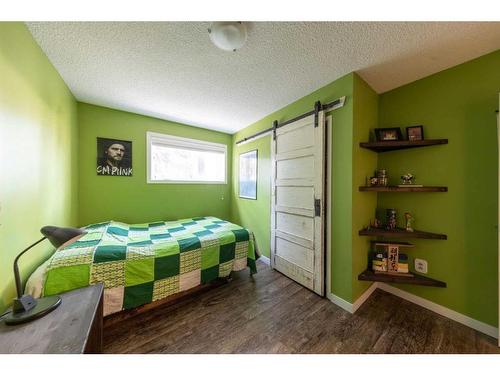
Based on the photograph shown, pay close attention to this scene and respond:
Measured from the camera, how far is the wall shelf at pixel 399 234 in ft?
5.22

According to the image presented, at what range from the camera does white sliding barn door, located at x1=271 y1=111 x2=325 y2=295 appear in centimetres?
190

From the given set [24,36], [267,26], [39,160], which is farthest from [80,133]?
[267,26]

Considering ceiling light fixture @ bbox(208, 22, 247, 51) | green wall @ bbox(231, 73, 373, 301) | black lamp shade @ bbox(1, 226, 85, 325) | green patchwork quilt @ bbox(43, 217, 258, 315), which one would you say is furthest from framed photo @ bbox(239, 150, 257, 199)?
→ black lamp shade @ bbox(1, 226, 85, 325)

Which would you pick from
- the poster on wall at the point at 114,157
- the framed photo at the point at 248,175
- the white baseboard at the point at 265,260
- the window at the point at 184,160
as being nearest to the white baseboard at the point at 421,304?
the white baseboard at the point at 265,260

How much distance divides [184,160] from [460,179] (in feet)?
11.7

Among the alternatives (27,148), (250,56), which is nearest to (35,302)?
(27,148)

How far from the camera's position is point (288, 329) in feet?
4.84

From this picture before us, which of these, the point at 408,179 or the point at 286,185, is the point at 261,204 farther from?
the point at 408,179

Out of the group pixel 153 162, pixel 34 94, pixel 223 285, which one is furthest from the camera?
pixel 153 162

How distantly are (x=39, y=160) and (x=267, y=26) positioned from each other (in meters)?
2.04

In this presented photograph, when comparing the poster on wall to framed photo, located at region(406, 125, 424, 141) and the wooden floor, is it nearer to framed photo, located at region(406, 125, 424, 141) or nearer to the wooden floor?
the wooden floor

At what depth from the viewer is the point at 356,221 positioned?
1.72 metres

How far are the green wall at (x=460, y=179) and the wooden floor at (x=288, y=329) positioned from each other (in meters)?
0.33
